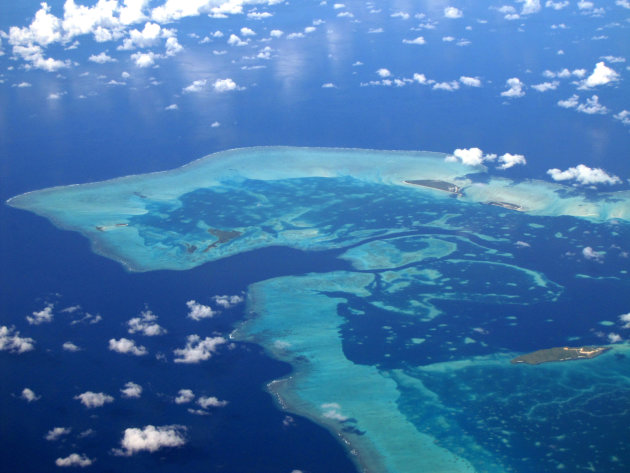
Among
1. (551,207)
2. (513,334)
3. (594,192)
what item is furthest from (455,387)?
(594,192)

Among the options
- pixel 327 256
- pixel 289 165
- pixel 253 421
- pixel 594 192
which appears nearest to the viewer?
pixel 253 421

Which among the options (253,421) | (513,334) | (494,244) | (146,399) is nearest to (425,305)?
(513,334)

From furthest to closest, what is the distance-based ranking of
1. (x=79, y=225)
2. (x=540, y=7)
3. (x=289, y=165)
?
(x=540, y=7) → (x=289, y=165) → (x=79, y=225)

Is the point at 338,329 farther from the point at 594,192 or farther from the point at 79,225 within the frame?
the point at 594,192

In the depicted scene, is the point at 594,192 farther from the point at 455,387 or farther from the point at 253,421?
the point at 253,421

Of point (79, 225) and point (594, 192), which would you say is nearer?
point (79, 225)

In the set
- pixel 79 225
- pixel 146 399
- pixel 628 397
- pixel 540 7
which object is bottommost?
pixel 628 397

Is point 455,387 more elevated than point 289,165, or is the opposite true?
point 289,165
